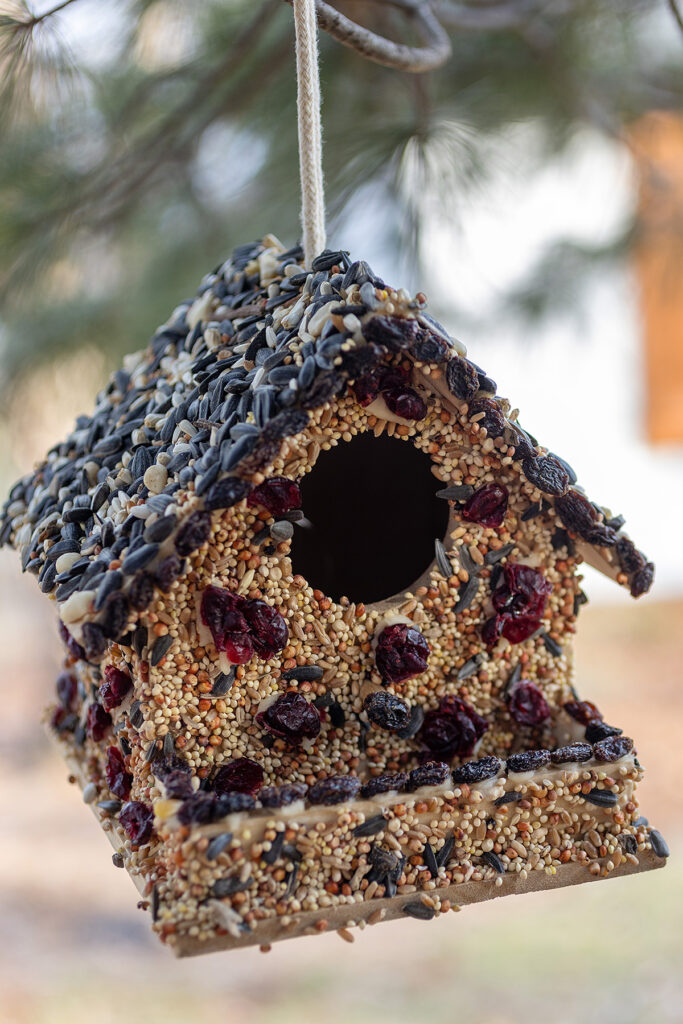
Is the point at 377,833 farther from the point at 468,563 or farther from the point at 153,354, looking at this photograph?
the point at 153,354

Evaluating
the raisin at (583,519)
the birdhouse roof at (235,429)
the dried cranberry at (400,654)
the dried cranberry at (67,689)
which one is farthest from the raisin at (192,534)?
→ the dried cranberry at (67,689)

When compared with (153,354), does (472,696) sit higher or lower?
lower

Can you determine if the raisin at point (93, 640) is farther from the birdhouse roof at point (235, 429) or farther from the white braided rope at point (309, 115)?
the white braided rope at point (309, 115)

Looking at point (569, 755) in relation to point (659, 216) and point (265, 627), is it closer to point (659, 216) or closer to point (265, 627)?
point (265, 627)

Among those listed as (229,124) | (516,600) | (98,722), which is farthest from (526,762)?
(229,124)

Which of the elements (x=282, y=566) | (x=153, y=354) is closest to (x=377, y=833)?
(x=282, y=566)

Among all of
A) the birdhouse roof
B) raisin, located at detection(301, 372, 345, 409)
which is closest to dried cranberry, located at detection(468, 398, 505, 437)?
the birdhouse roof

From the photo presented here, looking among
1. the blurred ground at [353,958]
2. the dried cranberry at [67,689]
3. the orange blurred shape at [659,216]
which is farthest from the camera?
the blurred ground at [353,958]
